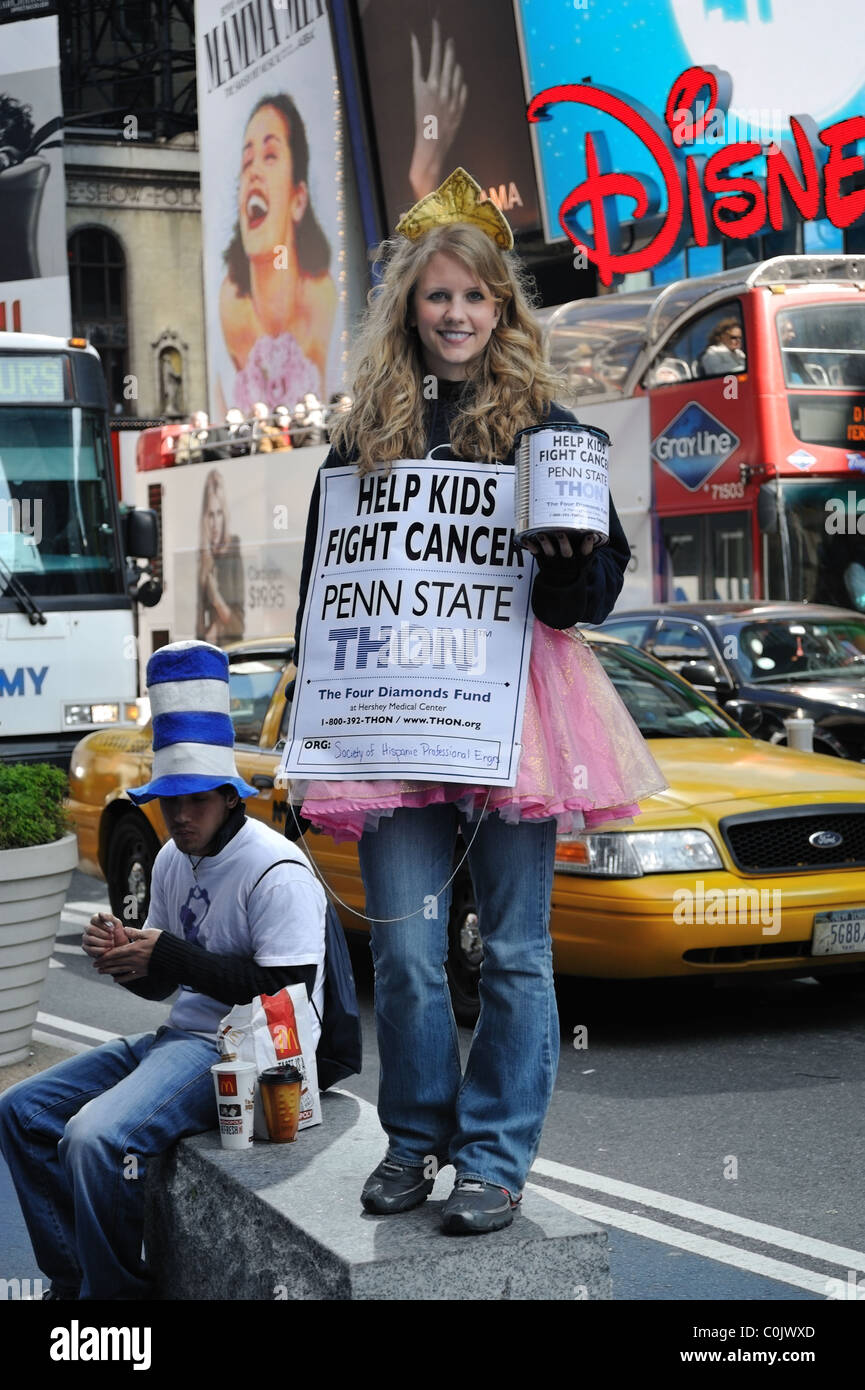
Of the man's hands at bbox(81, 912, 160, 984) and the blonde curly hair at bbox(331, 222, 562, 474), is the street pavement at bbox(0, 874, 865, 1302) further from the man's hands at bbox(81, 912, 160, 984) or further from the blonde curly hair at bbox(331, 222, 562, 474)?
the blonde curly hair at bbox(331, 222, 562, 474)

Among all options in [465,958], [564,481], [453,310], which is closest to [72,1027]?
[465,958]

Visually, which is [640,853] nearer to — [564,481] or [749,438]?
[564,481]

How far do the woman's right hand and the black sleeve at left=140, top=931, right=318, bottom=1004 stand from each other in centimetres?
3287

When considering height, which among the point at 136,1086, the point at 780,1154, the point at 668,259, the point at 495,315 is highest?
the point at 668,259

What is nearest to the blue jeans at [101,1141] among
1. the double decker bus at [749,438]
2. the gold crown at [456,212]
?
the gold crown at [456,212]

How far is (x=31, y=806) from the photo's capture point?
6.65 metres

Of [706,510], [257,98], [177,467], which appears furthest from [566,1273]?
[257,98]

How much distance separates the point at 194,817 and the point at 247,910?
0.24 m

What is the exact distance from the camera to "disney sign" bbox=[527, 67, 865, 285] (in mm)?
27266

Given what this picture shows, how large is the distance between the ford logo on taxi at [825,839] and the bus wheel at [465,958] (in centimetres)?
133

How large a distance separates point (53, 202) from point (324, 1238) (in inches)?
1346

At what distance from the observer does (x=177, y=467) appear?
28.5 m

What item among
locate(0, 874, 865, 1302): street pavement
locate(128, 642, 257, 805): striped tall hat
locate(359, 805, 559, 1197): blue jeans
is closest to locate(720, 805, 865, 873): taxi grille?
locate(0, 874, 865, 1302): street pavement

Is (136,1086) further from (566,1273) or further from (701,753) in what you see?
(701,753)
